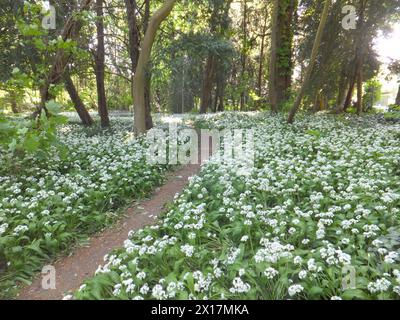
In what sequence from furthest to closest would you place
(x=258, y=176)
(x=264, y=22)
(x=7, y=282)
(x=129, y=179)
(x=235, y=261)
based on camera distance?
(x=264, y=22) < (x=129, y=179) < (x=258, y=176) < (x=7, y=282) < (x=235, y=261)

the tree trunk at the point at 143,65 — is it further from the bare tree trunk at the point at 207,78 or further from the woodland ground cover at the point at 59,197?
the bare tree trunk at the point at 207,78

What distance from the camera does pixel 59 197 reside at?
661 cm

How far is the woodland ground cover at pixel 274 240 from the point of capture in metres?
3.74

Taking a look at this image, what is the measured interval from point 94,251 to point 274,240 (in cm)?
325

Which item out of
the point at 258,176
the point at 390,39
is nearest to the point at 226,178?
the point at 258,176

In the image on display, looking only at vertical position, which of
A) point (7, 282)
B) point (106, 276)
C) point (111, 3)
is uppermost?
point (111, 3)

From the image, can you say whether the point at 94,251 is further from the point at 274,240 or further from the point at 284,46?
the point at 284,46

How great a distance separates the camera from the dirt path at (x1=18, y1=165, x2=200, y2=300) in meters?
4.70

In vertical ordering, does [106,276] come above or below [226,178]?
below

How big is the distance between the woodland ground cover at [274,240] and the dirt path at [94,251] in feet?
1.45

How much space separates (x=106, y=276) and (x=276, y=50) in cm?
1703
